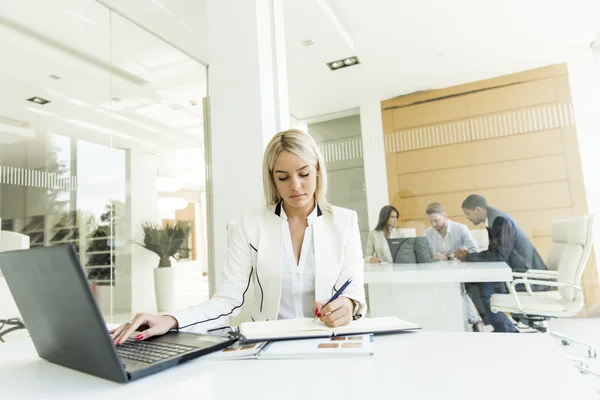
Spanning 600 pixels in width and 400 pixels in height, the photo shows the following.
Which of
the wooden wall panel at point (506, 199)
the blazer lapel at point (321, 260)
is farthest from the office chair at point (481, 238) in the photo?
the blazer lapel at point (321, 260)

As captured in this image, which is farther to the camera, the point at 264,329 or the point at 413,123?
the point at 413,123

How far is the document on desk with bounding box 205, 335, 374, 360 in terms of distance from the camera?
30.8 inches

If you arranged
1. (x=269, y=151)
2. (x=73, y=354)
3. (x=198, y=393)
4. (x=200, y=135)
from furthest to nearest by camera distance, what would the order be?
(x=200, y=135)
(x=269, y=151)
(x=73, y=354)
(x=198, y=393)

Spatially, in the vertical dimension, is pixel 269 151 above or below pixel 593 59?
below

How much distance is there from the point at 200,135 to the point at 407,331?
9.94 ft

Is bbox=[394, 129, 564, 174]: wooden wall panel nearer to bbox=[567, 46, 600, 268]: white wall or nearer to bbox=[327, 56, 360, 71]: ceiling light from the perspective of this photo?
bbox=[567, 46, 600, 268]: white wall

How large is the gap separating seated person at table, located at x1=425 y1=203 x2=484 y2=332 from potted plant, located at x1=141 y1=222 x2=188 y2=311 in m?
2.05

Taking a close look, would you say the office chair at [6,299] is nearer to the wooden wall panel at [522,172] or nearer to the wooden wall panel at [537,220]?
the wooden wall panel at [522,172]

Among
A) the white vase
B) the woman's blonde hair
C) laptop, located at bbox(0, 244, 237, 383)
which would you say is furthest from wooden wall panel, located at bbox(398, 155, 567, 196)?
the white vase

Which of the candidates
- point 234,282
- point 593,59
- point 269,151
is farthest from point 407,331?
point 593,59

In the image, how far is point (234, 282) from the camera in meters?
1.46

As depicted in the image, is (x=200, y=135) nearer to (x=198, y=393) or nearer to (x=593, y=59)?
(x=593, y=59)

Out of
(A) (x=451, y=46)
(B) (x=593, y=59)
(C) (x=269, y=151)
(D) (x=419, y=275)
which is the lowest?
(D) (x=419, y=275)

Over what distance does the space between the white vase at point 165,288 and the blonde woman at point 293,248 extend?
2099mm
